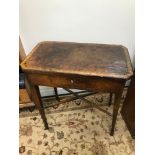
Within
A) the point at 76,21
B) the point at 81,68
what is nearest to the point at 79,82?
the point at 81,68

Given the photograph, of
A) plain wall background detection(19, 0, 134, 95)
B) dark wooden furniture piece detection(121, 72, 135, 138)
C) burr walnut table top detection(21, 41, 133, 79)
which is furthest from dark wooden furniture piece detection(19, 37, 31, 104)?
dark wooden furniture piece detection(121, 72, 135, 138)

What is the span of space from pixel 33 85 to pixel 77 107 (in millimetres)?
665

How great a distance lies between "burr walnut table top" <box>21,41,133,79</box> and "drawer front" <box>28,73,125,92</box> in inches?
1.7

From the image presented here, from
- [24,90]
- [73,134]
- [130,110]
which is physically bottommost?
[73,134]

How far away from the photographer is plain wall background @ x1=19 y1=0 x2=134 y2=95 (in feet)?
4.63

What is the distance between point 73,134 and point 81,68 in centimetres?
70

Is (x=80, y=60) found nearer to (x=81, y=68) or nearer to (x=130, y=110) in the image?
(x=81, y=68)

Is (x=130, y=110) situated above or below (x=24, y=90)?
below

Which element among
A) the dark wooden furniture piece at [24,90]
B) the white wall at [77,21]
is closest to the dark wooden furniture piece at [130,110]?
the white wall at [77,21]

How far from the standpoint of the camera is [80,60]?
1215 mm

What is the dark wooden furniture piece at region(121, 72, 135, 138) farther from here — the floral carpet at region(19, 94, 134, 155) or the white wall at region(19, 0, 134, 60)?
the white wall at region(19, 0, 134, 60)

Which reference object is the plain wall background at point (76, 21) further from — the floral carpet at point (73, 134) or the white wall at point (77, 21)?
the floral carpet at point (73, 134)
